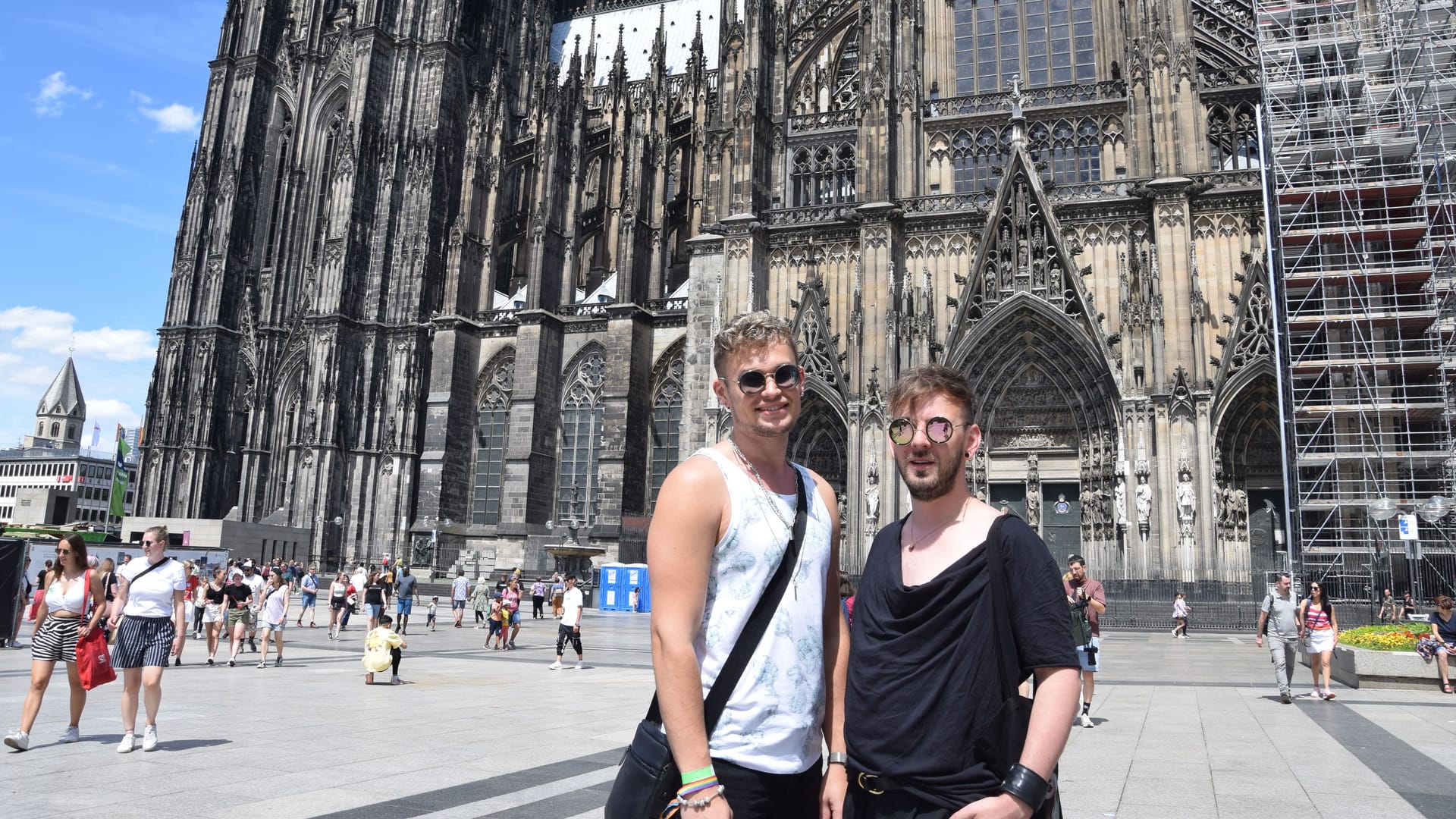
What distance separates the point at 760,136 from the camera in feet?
99.1

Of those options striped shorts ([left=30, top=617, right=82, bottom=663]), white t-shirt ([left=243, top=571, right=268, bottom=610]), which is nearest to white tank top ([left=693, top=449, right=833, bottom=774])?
striped shorts ([left=30, top=617, right=82, bottom=663])

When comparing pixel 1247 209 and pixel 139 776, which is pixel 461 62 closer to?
pixel 1247 209

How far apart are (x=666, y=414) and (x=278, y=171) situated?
87.8 feet

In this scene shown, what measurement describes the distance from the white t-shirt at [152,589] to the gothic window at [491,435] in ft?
103

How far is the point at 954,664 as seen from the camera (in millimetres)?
2463

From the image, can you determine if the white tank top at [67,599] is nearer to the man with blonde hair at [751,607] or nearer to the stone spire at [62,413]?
the man with blonde hair at [751,607]

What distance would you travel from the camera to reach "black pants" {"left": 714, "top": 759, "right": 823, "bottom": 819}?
2.35 metres

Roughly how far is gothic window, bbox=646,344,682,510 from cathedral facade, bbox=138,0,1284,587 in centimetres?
11

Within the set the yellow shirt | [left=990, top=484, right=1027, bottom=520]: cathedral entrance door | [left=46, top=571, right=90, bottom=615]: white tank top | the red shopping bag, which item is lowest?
the yellow shirt

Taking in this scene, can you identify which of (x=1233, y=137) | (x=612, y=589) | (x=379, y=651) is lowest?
(x=379, y=651)

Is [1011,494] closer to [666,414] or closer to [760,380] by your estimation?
[666,414]

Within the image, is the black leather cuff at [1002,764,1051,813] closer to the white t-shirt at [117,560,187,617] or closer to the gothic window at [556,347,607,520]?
the white t-shirt at [117,560,187,617]

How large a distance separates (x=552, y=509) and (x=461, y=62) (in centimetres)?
2145

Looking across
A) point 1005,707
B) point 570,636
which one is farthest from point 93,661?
point 570,636
